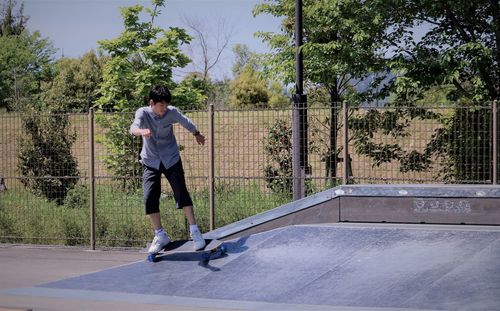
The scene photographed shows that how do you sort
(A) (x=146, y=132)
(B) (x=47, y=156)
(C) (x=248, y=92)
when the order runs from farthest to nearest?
(C) (x=248, y=92)
(B) (x=47, y=156)
(A) (x=146, y=132)

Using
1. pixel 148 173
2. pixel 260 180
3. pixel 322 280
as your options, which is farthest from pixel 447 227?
pixel 260 180

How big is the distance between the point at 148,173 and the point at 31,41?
152ft

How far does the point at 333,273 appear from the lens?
777cm

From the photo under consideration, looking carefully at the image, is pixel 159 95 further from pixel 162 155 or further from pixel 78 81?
pixel 78 81

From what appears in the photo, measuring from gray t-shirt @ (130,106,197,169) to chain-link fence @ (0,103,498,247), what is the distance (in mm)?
3172

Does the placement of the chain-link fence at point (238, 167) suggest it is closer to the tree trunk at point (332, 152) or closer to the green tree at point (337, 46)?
the tree trunk at point (332, 152)

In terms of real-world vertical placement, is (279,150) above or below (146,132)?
below

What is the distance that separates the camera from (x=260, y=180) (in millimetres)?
12930

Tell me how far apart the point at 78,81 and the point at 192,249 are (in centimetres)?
3447

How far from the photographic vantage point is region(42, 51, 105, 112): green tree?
38.2 meters

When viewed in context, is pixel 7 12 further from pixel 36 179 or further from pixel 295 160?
pixel 295 160

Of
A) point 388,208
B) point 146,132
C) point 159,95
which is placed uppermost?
point 159,95

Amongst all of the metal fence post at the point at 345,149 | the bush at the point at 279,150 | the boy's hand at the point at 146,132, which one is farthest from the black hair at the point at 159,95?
the bush at the point at 279,150

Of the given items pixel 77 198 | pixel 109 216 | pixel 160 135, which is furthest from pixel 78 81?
pixel 160 135
